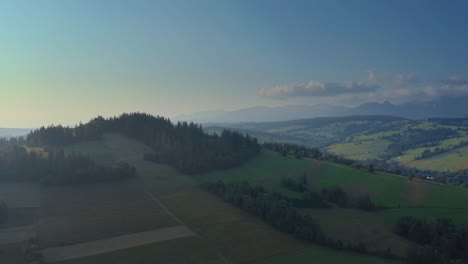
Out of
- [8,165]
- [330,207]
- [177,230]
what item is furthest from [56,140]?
[330,207]

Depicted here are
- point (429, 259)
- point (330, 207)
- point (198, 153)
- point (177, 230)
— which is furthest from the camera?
point (198, 153)

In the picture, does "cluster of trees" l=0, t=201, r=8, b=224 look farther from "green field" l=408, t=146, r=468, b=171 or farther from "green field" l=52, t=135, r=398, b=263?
"green field" l=408, t=146, r=468, b=171

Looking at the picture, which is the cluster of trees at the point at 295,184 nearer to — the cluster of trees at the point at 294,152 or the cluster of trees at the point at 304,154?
the cluster of trees at the point at 304,154

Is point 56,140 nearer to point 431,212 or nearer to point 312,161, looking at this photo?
point 312,161

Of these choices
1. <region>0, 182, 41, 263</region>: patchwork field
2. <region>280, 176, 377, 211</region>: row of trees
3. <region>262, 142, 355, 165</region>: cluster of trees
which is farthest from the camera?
<region>262, 142, 355, 165</region>: cluster of trees

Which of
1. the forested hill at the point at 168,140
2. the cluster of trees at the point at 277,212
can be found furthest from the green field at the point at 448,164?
the cluster of trees at the point at 277,212

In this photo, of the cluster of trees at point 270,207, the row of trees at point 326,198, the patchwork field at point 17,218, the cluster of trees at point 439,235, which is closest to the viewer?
the patchwork field at point 17,218

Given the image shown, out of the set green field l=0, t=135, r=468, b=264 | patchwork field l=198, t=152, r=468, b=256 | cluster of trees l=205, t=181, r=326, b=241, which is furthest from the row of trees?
cluster of trees l=205, t=181, r=326, b=241
